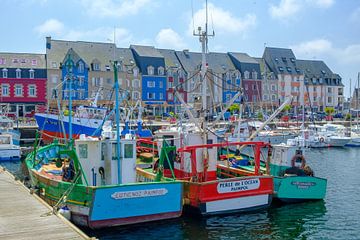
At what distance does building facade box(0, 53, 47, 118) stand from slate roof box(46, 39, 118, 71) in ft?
5.34

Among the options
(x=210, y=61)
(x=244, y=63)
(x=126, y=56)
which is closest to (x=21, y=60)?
(x=126, y=56)

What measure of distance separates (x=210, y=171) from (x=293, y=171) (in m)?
4.42

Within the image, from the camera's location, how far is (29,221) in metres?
13.4

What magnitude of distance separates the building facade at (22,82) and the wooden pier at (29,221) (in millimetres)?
47779

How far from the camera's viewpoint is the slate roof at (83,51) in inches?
2562

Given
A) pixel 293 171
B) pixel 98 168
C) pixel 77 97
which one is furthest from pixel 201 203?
pixel 77 97

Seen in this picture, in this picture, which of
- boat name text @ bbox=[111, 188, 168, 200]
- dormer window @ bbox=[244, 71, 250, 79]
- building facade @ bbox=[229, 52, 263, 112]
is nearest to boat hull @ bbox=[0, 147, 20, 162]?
boat name text @ bbox=[111, 188, 168, 200]

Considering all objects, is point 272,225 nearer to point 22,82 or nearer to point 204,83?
point 204,83

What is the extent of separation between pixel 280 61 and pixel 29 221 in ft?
254

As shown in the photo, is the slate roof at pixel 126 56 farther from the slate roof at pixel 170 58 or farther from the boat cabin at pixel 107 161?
the boat cabin at pixel 107 161

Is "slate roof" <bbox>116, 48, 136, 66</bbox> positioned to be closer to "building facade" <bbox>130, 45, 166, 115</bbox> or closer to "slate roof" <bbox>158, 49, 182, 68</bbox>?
"building facade" <bbox>130, 45, 166, 115</bbox>

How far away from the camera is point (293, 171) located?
21.0 metres

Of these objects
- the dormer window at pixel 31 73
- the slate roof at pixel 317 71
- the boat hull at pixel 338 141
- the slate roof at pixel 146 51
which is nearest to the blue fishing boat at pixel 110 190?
the boat hull at pixel 338 141

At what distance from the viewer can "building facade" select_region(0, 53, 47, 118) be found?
62.3m
